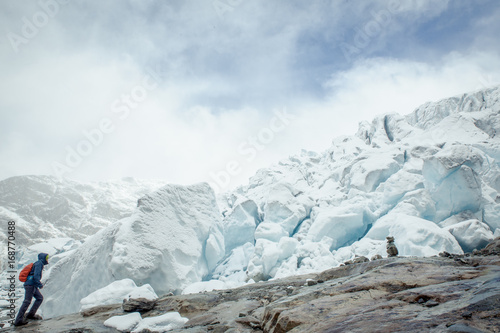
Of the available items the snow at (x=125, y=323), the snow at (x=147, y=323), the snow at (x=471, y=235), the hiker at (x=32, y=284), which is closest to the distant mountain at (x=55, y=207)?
the hiker at (x=32, y=284)

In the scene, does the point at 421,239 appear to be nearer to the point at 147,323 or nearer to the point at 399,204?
the point at 399,204

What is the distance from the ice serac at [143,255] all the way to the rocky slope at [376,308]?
6.04 metres

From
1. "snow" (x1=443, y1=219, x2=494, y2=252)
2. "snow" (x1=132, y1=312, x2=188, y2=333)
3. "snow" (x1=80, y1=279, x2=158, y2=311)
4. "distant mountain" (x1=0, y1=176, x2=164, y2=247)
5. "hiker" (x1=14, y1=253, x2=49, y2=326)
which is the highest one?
"distant mountain" (x1=0, y1=176, x2=164, y2=247)

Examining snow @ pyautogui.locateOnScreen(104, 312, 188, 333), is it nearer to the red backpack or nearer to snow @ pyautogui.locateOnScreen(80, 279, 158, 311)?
the red backpack

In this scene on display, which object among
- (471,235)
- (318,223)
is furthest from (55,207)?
(471,235)

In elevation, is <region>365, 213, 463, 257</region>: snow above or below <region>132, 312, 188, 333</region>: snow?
below

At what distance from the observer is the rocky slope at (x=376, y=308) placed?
2.46m

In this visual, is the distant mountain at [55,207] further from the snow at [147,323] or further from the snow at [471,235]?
the snow at [471,235]

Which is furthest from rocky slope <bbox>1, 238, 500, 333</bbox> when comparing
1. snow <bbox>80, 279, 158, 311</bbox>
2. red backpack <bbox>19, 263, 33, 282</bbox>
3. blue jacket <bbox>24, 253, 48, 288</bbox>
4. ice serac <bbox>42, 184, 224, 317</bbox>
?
ice serac <bbox>42, 184, 224, 317</bbox>

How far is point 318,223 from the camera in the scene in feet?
61.1

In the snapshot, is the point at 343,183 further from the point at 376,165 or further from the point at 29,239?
the point at 29,239

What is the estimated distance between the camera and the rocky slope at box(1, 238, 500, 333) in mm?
2455

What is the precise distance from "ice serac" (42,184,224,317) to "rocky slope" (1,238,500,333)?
604cm

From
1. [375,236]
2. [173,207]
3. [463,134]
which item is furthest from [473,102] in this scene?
[173,207]
